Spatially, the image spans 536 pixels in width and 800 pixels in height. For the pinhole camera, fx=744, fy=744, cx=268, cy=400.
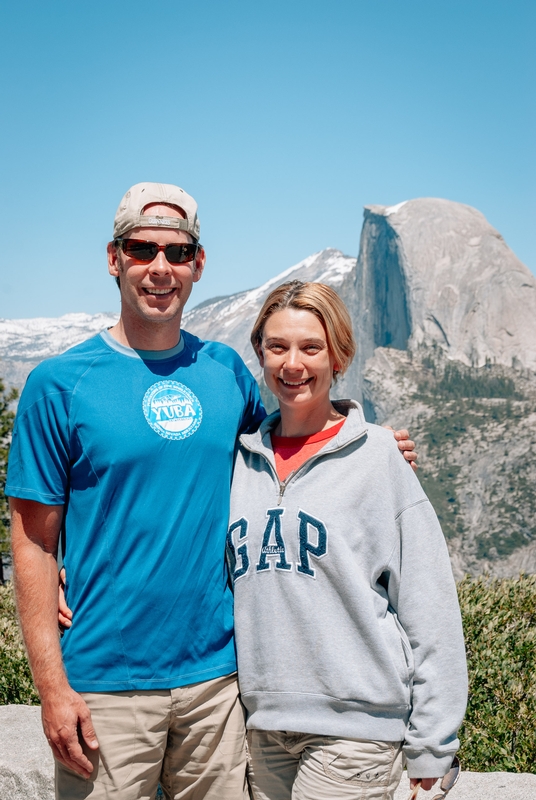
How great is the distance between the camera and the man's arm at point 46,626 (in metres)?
3.64

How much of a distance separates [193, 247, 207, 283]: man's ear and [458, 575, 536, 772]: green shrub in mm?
4861

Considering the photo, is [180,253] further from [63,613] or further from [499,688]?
[499,688]

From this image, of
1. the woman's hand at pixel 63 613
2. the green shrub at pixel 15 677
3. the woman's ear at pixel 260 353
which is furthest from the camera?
the green shrub at pixel 15 677

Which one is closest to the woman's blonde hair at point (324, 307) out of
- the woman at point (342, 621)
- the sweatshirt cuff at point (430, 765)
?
the woman at point (342, 621)

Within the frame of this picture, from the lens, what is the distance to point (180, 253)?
410 centimetres

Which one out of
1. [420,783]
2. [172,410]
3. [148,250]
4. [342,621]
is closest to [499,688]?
[420,783]

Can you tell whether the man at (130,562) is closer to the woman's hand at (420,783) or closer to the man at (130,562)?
the man at (130,562)

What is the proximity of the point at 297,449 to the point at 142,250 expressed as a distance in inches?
54.4

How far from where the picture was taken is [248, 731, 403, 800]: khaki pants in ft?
11.6

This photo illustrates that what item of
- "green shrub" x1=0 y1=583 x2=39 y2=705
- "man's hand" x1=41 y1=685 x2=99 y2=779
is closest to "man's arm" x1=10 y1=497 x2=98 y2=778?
"man's hand" x1=41 y1=685 x2=99 y2=779

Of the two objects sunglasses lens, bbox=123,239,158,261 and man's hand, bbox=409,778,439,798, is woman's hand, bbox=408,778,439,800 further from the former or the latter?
sunglasses lens, bbox=123,239,158,261

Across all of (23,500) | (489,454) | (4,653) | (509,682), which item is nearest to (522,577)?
(509,682)

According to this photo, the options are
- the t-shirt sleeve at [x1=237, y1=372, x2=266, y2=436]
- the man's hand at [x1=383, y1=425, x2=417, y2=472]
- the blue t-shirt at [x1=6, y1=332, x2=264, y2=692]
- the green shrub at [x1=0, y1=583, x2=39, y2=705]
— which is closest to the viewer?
the blue t-shirt at [x1=6, y1=332, x2=264, y2=692]

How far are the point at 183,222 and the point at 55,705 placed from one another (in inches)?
101
